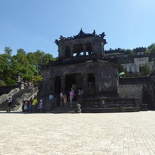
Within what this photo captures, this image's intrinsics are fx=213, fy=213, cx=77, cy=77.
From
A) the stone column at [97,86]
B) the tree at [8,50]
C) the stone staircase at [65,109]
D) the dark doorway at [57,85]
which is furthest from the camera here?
the tree at [8,50]

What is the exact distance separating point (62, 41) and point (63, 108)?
14.5 metres

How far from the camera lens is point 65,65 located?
28.7m

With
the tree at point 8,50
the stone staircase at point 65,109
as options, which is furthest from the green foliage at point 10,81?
the stone staircase at point 65,109

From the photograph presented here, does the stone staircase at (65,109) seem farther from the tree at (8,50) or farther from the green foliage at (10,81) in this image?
the tree at (8,50)

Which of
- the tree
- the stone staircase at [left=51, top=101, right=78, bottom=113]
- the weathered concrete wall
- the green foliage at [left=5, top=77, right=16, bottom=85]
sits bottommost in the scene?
the stone staircase at [left=51, top=101, right=78, bottom=113]

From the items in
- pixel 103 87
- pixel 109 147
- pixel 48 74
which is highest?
pixel 48 74

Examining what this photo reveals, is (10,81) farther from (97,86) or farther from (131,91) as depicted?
(97,86)

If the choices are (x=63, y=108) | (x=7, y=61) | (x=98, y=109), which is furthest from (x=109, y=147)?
(x=7, y=61)

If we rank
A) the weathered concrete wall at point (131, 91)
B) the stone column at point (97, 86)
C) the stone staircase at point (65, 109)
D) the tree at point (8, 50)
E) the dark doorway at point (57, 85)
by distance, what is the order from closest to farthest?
the stone staircase at point (65, 109) → the stone column at point (97, 86) → the dark doorway at point (57, 85) → the weathered concrete wall at point (131, 91) → the tree at point (8, 50)

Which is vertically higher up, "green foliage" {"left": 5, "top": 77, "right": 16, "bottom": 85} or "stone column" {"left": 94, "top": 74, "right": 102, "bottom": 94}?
"green foliage" {"left": 5, "top": 77, "right": 16, "bottom": 85}

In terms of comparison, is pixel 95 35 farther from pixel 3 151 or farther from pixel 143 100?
pixel 3 151

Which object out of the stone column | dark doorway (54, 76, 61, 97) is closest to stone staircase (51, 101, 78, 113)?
the stone column

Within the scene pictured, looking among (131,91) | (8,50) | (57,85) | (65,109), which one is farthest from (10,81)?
(65,109)

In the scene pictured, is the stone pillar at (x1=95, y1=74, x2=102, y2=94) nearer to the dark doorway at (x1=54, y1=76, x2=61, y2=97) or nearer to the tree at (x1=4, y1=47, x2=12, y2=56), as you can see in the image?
the dark doorway at (x1=54, y1=76, x2=61, y2=97)
